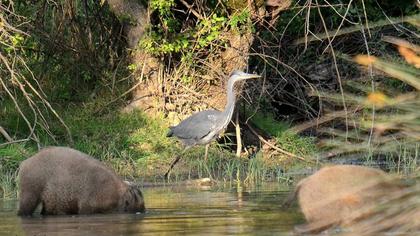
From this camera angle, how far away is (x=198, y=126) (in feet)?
50.5

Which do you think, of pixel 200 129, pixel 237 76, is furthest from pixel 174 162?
pixel 237 76

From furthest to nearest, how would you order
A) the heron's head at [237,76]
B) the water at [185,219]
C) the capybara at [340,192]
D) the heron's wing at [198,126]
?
the heron's head at [237,76] → the heron's wing at [198,126] → the water at [185,219] → the capybara at [340,192]

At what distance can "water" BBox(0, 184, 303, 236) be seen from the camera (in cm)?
819

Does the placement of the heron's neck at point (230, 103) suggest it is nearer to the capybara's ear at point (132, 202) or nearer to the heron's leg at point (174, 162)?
the heron's leg at point (174, 162)

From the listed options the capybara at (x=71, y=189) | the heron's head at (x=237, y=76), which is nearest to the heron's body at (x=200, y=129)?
the heron's head at (x=237, y=76)

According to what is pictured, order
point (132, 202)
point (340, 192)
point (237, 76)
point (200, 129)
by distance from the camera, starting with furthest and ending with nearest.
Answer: point (237, 76), point (200, 129), point (132, 202), point (340, 192)

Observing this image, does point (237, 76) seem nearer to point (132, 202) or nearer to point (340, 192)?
point (132, 202)

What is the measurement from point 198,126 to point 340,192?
9474 millimetres

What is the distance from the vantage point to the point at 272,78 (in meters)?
19.8

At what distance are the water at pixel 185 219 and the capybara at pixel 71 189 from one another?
0.69 feet

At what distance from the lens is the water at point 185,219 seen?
8188 mm

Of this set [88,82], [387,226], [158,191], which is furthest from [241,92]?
[387,226]

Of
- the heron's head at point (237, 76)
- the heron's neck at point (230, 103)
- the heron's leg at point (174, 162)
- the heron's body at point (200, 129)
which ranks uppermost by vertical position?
the heron's head at point (237, 76)

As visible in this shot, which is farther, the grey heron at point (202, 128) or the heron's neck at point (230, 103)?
the heron's neck at point (230, 103)
